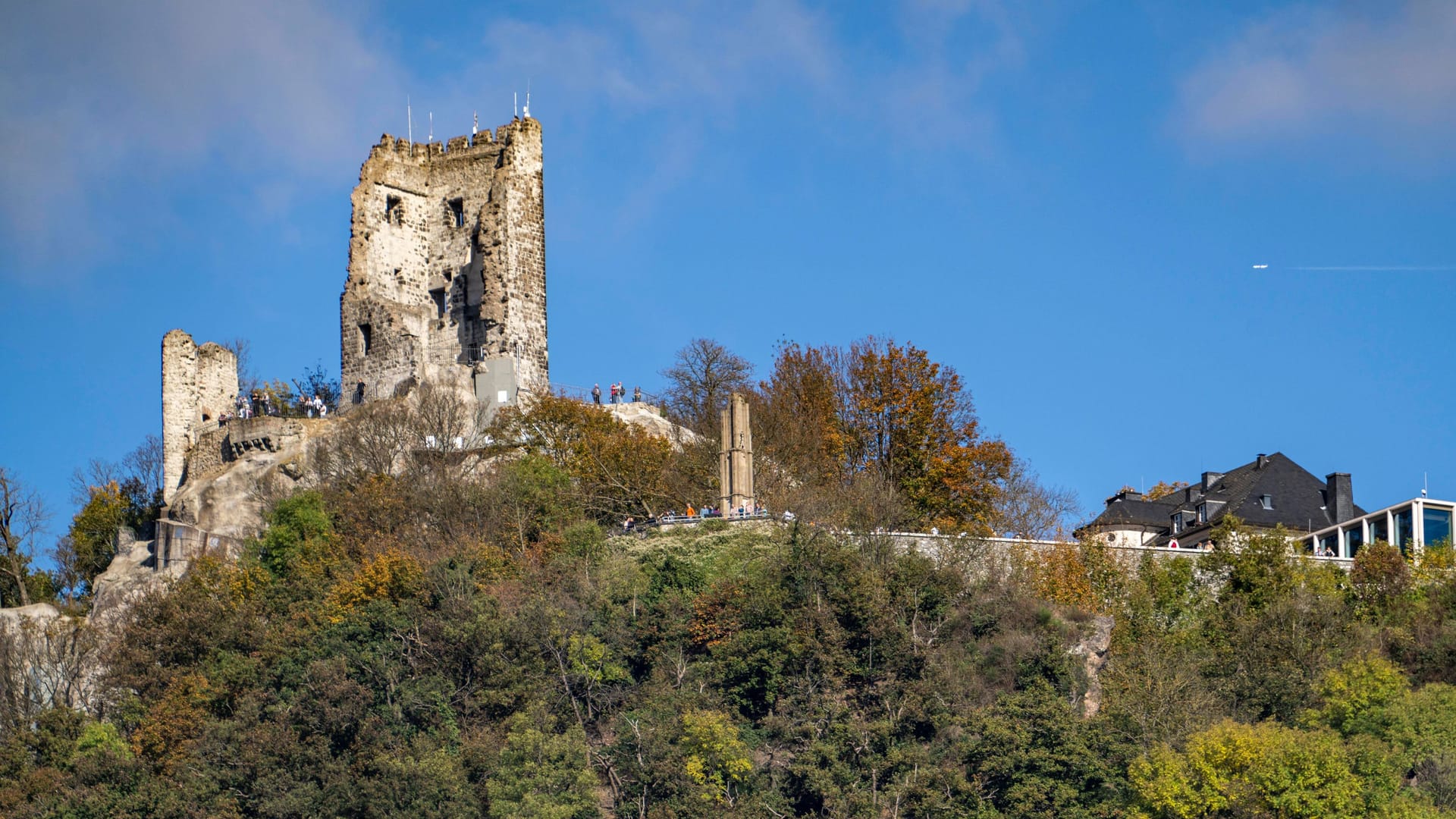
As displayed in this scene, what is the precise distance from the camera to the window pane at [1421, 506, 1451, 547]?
56.7 metres

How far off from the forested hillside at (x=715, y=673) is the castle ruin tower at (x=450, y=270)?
268 inches

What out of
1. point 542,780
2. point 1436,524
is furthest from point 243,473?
point 1436,524

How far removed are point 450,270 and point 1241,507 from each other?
26.0 metres

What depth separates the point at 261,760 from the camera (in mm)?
49156

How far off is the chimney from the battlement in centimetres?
2726

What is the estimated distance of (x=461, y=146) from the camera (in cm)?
6956

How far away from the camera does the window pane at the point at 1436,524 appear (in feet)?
186

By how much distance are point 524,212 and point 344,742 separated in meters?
22.2

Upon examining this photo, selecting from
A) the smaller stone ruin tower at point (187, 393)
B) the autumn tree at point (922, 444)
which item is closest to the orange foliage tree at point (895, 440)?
the autumn tree at point (922, 444)

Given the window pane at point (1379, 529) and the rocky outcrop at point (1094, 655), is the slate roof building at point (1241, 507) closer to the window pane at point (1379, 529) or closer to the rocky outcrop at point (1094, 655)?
the window pane at point (1379, 529)

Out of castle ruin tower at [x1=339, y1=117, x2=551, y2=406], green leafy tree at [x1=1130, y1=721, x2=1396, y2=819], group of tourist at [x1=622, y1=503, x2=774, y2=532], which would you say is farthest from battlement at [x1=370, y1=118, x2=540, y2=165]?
green leafy tree at [x1=1130, y1=721, x2=1396, y2=819]

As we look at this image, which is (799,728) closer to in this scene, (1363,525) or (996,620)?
(996,620)

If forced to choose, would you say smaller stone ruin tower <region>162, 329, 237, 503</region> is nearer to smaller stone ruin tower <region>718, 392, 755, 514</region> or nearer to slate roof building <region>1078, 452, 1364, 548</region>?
smaller stone ruin tower <region>718, 392, 755, 514</region>

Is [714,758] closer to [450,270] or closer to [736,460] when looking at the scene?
[736,460]
